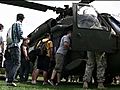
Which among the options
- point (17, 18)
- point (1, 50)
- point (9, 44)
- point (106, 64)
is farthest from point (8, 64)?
point (1, 50)

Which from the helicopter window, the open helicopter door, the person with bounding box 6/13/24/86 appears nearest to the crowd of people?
the person with bounding box 6/13/24/86

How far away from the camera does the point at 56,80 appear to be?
10.9 m

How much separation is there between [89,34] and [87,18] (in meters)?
0.53

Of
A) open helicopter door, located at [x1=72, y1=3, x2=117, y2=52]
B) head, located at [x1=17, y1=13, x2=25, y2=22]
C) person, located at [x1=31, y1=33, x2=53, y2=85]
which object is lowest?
person, located at [x1=31, y1=33, x2=53, y2=85]

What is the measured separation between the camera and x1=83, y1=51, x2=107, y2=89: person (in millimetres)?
9180

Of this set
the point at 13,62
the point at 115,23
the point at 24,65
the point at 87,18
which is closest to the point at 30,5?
the point at 24,65

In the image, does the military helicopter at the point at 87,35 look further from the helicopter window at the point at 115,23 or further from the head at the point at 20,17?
the head at the point at 20,17

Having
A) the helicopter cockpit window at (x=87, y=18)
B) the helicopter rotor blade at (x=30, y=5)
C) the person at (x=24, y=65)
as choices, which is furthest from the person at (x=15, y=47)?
the person at (x=24, y=65)

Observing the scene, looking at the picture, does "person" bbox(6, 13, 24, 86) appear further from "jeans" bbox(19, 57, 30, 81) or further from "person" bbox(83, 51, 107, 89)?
"jeans" bbox(19, 57, 30, 81)

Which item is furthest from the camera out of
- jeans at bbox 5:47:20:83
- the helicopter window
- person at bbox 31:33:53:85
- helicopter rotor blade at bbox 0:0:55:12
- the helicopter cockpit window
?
helicopter rotor blade at bbox 0:0:55:12

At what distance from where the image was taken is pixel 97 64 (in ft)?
30.4

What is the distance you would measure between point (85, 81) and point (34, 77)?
6.90ft

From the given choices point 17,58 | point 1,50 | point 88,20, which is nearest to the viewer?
point 17,58

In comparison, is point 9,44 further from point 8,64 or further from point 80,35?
point 80,35
